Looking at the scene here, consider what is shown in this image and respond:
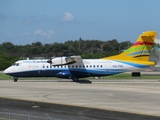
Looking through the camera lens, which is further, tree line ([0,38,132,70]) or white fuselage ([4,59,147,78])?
tree line ([0,38,132,70])

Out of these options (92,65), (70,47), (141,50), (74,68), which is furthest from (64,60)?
(70,47)

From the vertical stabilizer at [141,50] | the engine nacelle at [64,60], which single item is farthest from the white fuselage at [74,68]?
the vertical stabilizer at [141,50]

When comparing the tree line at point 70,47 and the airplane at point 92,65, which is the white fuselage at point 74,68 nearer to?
the airplane at point 92,65

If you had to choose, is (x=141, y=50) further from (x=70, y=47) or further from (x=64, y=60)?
(x=70, y=47)

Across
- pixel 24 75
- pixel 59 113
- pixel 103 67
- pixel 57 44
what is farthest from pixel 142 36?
pixel 57 44

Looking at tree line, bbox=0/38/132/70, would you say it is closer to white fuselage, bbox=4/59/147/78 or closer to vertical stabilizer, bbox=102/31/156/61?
white fuselage, bbox=4/59/147/78

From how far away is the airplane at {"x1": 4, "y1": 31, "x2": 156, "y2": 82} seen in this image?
47219 mm

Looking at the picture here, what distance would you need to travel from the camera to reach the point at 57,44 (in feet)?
513

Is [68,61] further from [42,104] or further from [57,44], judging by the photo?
[57,44]

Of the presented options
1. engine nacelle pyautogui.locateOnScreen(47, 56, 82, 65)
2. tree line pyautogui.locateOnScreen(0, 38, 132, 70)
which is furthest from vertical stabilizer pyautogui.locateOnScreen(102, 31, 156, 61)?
tree line pyautogui.locateOnScreen(0, 38, 132, 70)

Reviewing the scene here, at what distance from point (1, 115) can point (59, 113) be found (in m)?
3.39

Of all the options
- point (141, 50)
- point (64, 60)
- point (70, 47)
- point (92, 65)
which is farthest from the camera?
point (70, 47)

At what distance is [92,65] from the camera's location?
4794 cm

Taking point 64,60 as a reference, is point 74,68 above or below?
below
